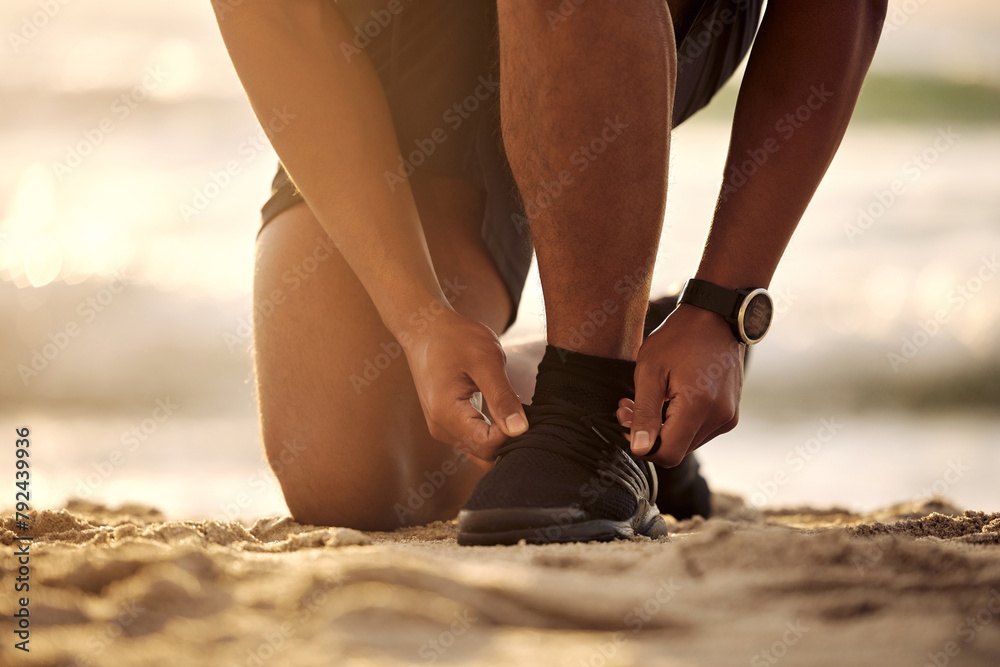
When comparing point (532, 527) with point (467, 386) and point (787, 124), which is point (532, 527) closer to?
point (467, 386)

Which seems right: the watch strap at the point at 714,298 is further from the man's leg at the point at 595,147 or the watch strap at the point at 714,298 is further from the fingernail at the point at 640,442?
the fingernail at the point at 640,442

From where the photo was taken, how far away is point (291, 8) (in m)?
1.23

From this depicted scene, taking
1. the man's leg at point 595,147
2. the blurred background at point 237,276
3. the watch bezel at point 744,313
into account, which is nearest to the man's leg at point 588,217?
the man's leg at point 595,147

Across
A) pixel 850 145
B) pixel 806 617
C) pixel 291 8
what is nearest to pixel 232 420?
pixel 291 8

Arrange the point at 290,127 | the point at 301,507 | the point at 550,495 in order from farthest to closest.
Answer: the point at 301,507 → the point at 290,127 → the point at 550,495

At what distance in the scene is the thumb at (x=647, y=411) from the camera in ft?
3.04

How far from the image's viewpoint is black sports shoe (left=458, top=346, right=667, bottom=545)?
2.92 feet

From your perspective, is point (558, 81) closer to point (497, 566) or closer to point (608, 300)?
point (608, 300)

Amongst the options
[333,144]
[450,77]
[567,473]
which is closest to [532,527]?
[567,473]

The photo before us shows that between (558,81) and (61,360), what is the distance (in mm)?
3933

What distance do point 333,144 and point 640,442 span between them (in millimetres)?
604

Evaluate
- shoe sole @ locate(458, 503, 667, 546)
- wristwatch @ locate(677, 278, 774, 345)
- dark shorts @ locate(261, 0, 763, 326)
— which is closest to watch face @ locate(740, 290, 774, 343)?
wristwatch @ locate(677, 278, 774, 345)

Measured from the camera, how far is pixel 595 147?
961 mm

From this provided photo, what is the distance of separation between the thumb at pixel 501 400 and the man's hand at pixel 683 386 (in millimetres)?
128
